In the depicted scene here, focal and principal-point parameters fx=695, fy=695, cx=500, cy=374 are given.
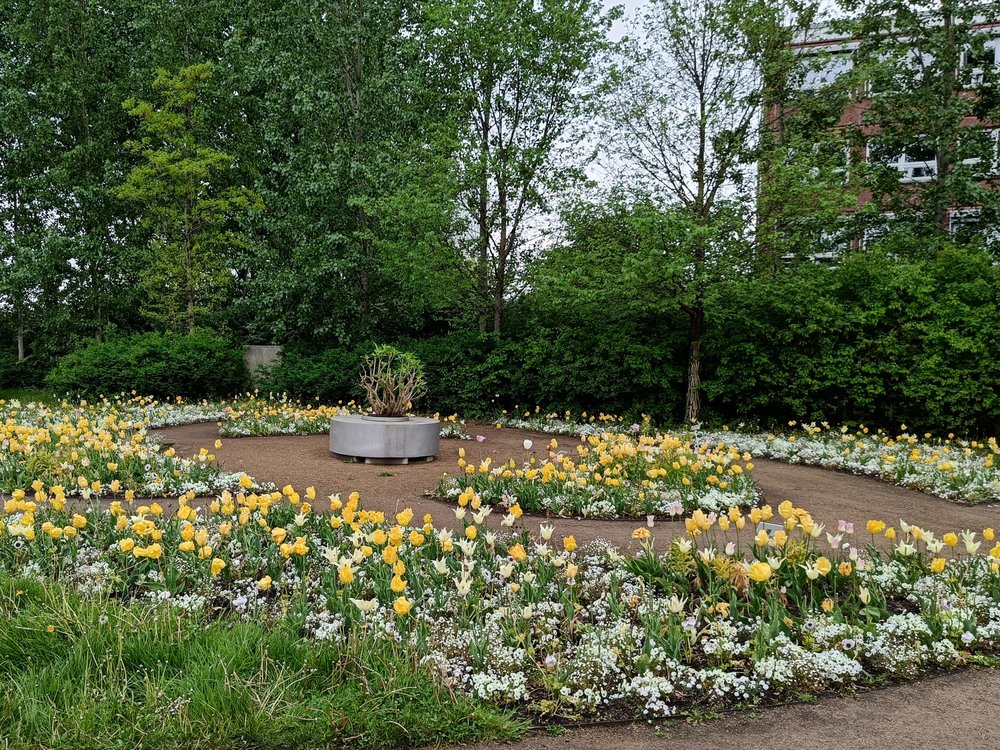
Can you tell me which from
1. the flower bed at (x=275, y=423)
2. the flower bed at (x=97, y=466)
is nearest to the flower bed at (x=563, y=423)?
the flower bed at (x=275, y=423)

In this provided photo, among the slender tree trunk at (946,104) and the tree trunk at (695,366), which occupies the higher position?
the slender tree trunk at (946,104)

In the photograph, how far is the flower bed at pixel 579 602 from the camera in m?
3.18

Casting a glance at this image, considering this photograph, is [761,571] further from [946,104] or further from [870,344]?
[946,104]

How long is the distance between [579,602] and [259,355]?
1639 cm

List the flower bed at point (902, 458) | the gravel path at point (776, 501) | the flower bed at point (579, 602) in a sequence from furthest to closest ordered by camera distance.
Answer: the flower bed at point (902, 458), the flower bed at point (579, 602), the gravel path at point (776, 501)

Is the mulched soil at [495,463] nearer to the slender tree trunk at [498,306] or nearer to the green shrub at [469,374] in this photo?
the green shrub at [469,374]

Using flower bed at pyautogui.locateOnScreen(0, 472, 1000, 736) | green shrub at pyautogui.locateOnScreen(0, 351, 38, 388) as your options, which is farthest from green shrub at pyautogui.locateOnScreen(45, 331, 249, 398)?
flower bed at pyautogui.locateOnScreen(0, 472, 1000, 736)

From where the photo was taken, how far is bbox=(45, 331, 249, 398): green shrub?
51.9ft

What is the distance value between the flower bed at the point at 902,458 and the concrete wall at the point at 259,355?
11.7 metres

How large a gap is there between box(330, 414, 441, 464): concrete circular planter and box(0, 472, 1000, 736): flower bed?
4.58 meters

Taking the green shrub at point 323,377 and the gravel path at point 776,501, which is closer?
the gravel path at point 776,501

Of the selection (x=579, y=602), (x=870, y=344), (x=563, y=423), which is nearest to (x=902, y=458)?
(x=870, y=344)

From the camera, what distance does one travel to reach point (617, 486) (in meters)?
6.72

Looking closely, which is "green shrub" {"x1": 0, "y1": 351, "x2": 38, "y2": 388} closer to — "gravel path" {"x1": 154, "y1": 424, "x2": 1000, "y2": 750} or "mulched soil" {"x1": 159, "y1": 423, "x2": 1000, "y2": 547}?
"gravel path" {"x1": 154, "y1": 424, "x2": 1000, "y2": 750}
